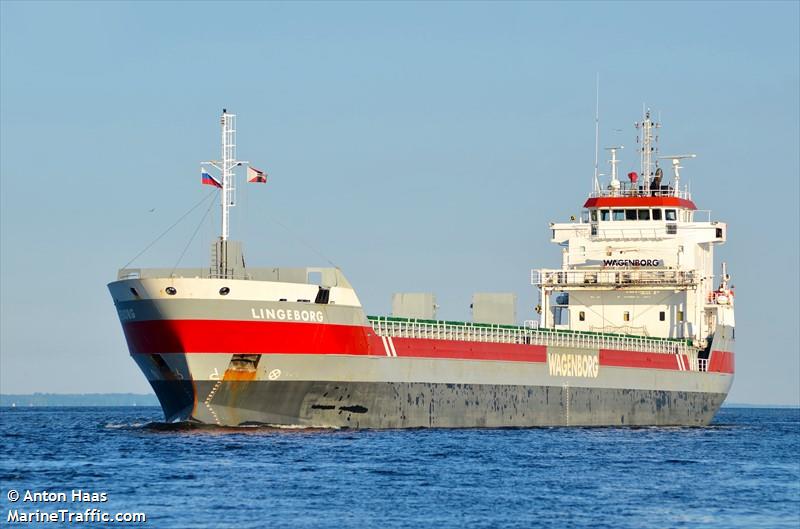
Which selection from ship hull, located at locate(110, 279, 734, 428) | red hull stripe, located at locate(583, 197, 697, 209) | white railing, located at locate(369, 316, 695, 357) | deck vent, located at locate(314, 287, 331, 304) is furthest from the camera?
red hull stripe, located at locate(583, 197, 697, 209)

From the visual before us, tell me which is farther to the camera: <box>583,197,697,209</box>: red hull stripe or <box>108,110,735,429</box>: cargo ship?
<box>583,197,697,209</box>: red hull stripe

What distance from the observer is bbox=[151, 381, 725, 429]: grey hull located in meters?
43.4

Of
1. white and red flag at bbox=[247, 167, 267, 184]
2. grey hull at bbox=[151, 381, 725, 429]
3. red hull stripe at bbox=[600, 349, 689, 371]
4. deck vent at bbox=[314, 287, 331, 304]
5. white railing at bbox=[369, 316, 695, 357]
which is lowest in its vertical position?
grey hull at bbox=[151, 381, 725, 429]

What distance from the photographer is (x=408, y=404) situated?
4806 cm

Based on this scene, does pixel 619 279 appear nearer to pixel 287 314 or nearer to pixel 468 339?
pixel 468 339

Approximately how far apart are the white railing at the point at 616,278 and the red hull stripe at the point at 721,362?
5080 mm

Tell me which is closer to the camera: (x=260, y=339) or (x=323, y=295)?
(x=260, y=339)

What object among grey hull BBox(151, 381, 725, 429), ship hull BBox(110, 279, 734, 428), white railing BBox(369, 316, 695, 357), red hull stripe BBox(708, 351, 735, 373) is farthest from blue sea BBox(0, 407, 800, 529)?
red hull stripe BBox(708, 351, 735, 373)

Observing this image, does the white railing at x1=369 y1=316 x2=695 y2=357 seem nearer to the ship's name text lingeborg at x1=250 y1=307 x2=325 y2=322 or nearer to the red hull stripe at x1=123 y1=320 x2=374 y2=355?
the red hull stripe at x1=123 y1=320 x2=374 y2=355

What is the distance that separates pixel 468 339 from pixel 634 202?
1535 cm

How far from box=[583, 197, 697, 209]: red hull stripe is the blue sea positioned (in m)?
18.9

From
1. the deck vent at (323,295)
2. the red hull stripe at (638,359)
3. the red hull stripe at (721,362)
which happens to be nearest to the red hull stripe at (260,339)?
the deck vent at (323,295)

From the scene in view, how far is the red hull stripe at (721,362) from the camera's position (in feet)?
216

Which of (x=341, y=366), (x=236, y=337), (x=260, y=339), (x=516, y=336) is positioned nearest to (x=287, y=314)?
(x=260, y=339)
